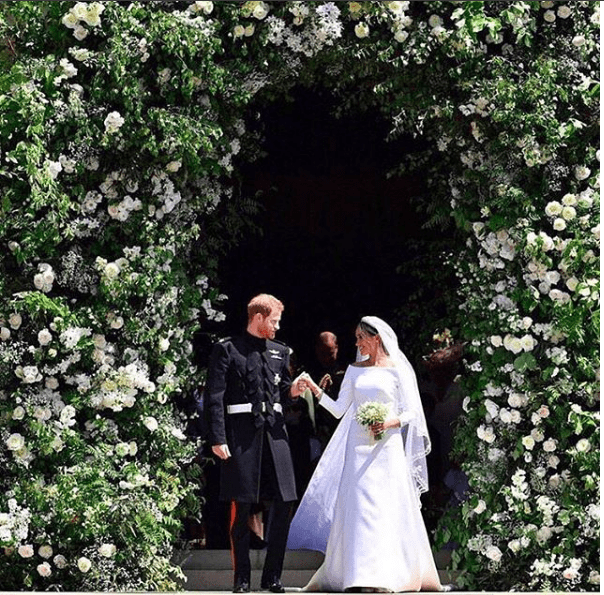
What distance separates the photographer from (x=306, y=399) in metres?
9.09

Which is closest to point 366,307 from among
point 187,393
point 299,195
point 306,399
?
point 299,195

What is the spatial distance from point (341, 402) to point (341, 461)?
573 millimetres

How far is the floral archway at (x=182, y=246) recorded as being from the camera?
7617 mm

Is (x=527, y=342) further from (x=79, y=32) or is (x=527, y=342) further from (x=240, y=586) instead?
(x=79, y=32)

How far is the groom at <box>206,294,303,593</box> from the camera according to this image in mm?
7688

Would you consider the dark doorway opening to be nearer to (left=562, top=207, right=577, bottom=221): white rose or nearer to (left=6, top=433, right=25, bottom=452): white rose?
(left=562, top=207, right=577, bottom=221): white rose

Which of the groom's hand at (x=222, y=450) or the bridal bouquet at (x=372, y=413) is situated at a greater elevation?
the bridal bouquet at (x=372, y=413)

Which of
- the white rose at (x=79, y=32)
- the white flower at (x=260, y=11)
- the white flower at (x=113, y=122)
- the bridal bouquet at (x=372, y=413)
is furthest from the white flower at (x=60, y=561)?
the white flower at (x=260, y=11)

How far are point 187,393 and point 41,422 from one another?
1.11m

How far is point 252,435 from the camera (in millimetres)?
7762

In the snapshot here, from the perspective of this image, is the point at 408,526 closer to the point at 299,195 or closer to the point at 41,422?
the point at 41,422

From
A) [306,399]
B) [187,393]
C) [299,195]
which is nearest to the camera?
[187,393]

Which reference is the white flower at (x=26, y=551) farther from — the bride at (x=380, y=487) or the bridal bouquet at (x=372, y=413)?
the bridal bouquet at (x=372, y=413)

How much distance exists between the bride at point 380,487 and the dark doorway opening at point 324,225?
272 centimetres
